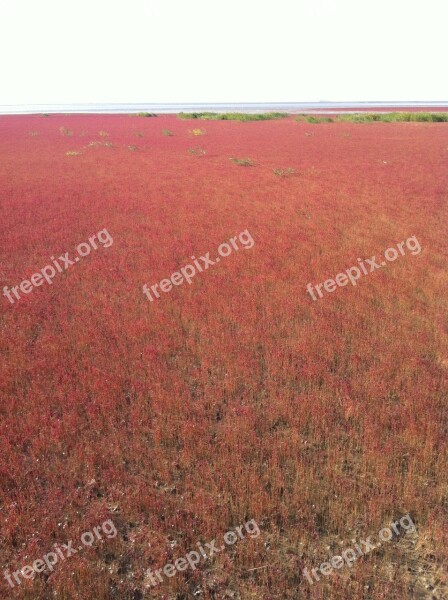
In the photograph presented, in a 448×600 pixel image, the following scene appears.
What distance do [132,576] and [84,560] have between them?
0.48 metres

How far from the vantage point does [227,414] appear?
6.00m

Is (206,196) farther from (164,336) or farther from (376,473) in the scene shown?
(376,473)

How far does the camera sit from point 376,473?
4.93m

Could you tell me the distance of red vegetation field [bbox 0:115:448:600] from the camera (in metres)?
4.04
